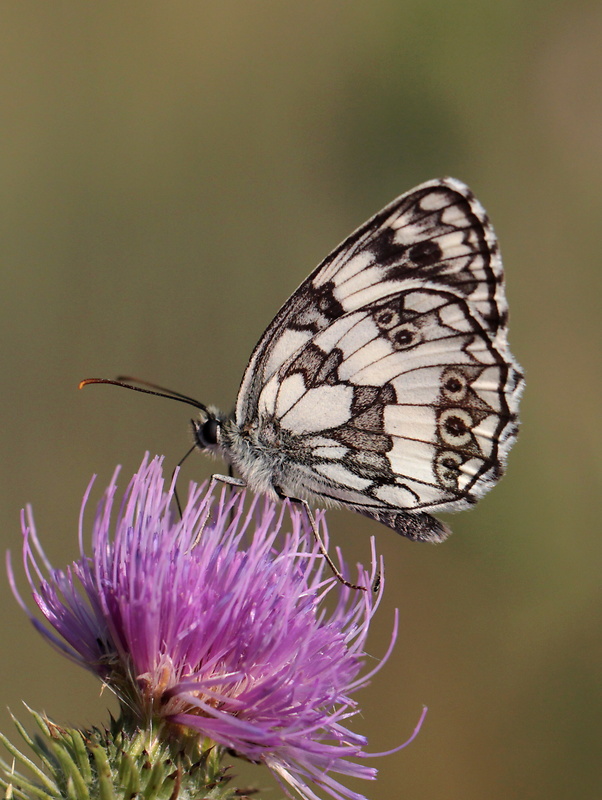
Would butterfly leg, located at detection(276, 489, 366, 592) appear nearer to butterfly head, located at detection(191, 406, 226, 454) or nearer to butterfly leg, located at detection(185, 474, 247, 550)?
butterfly leg, located at detection(185, 474, 247, 550)

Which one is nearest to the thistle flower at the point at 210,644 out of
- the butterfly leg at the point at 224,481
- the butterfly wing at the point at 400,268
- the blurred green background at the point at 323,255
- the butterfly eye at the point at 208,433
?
the butterfly leg at the point at 224,481

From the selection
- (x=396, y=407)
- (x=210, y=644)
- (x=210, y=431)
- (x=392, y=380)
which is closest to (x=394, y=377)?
(x=392, y=380)

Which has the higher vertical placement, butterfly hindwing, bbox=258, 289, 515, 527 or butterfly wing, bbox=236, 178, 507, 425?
butterfly wing, bbox=236, 178, 507, 425

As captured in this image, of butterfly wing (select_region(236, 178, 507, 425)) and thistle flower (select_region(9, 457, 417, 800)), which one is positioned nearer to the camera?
thistle flower (select_region(9, 457, 417, 800))

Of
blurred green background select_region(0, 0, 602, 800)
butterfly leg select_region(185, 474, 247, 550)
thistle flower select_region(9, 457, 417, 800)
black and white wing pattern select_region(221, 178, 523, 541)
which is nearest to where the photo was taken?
thistle flower select_region(9, 457, 417, 800)

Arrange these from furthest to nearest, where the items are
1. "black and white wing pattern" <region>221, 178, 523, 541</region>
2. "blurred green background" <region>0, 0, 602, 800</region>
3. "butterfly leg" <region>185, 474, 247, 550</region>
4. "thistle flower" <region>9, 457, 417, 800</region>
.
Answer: "blurred green background" <region>0, 0, 602, 800</region> < "black and white wing pattern" <region>221, 178, 523, 541</region> < "butterfly leg" <region>185, 474, 247, 550</region> < "thistle flower" <region>9, 457, 417, 800</region>

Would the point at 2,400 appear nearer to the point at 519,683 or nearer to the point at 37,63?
the point at 37,63

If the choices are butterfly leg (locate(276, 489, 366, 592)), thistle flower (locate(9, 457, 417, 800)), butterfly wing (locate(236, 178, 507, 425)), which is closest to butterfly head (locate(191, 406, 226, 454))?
butterfly wing (locate(236, 178, 507, 425))

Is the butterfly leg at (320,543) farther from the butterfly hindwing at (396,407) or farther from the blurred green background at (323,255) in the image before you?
the blurred green background at (323,255)
